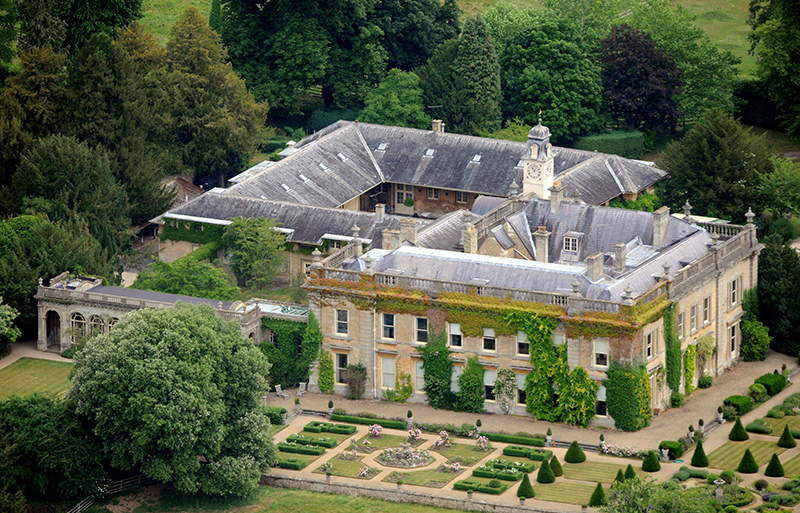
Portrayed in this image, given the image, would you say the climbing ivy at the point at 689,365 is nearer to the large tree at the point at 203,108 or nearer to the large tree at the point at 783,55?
the large tree at the point at 783,55

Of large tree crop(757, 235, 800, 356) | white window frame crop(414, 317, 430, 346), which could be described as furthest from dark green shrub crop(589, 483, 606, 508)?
large tree crop(757, 235, 800, 356)

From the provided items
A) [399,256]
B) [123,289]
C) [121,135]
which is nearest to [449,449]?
[399,256]

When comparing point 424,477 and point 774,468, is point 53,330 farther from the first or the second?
point 774,468

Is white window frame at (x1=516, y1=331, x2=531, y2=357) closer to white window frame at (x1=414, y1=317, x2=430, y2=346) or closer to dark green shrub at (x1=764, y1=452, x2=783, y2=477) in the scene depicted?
white window frame at (x1=414, y1=317, x2=430, y2=346)

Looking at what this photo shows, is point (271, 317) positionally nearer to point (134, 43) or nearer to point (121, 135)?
point (121, 135)

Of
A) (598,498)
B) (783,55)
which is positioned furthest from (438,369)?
(783,55)

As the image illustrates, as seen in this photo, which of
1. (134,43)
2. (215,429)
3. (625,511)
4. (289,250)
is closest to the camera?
(625,511)

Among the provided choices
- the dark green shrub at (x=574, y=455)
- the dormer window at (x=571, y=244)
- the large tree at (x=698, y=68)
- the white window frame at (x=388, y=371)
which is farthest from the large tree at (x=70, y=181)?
the large tree at (x=698, y=68)
